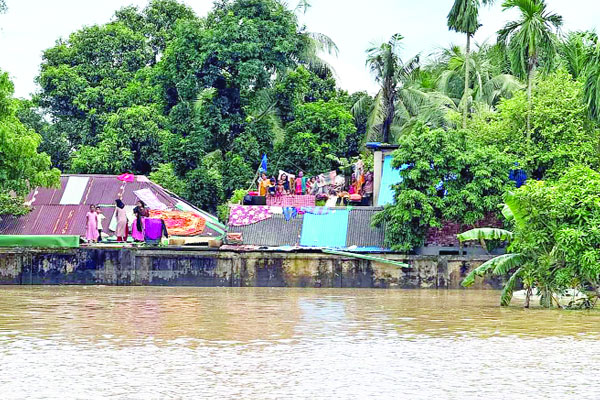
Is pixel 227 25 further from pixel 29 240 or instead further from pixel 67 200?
pixel 29 240

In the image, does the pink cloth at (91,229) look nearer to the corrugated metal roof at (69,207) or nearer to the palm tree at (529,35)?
the corrugated metal roof at (69,207)

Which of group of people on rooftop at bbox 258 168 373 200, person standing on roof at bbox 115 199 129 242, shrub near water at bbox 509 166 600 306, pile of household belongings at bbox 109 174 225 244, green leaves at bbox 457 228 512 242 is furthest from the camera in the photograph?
group of people on rooftop at bbox 258 168 373 200

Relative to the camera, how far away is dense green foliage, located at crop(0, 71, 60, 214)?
27.9 m

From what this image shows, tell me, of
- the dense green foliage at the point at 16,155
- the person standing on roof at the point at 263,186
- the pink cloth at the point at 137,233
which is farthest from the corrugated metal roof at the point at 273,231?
the dense green foliage at the point at 16,155

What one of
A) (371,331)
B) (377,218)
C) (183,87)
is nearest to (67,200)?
(183,87)

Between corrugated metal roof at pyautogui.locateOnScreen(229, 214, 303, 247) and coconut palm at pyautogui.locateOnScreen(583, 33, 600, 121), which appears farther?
corrugated metal roof at pyautogui.locateOnScreen(229, 214, 303, 247)

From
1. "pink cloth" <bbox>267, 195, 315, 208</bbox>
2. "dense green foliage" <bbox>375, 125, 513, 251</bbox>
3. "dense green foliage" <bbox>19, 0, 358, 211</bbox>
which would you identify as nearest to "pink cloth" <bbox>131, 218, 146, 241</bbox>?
"pink cloth" <bbox>267, 195, 315, 208</bbox>

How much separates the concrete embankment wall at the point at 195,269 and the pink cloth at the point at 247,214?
1.81 metres

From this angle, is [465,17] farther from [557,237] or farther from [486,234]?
[557,237]

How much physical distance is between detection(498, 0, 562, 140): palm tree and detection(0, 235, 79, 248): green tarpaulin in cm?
1333

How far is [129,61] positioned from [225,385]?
36339 millimetres

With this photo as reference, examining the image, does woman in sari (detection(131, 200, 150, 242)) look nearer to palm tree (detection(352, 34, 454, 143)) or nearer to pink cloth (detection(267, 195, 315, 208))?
pink cloth (detection(267, 195, 315, 208))

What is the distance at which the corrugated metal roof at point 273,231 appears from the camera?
30.2m

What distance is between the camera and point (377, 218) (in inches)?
A: 1155
